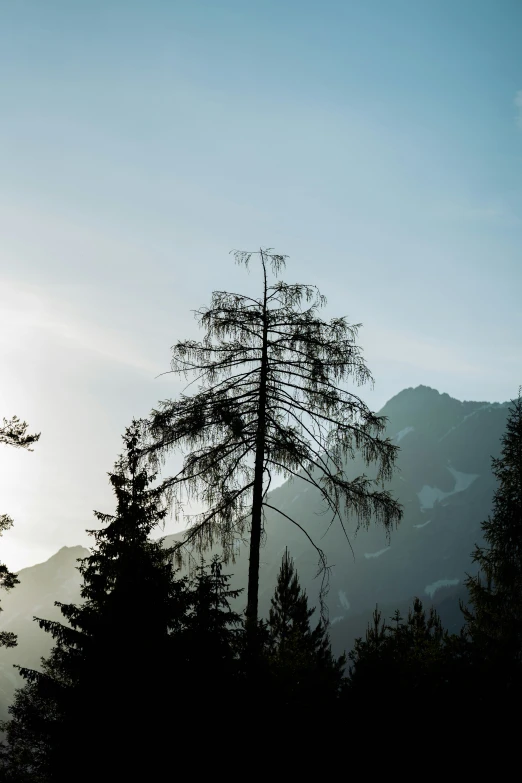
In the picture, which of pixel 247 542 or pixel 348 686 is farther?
pixel 247 542

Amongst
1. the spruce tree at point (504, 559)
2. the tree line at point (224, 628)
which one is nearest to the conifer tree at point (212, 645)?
the tree line at point (224, 628)

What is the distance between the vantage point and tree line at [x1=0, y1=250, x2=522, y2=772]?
6605 mm

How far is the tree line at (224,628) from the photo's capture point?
6.61 metres

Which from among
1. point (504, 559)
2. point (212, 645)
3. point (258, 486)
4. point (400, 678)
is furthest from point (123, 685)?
point (504, 559)

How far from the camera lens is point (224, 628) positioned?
789cm

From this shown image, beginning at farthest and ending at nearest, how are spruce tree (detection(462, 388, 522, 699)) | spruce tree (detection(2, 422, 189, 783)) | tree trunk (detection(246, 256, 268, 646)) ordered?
1. spruce tree (detection(462, 388, 522, 699))
2. tree trunk (detection(246, 256, 268, 646))
3. spruce tree (detection(2, 422, 189, 783))

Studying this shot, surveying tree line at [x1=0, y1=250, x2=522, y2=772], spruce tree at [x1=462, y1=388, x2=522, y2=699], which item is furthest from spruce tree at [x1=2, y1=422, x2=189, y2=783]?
spruce tree at [x1=462, y1=388, x2=522, y2=699]

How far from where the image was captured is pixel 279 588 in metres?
30.3

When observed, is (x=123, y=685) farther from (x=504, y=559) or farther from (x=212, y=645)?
(x=504, y=559)

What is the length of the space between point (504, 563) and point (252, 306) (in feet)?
37.7

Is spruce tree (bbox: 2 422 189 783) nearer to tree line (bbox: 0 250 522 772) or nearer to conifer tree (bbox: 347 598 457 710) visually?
tree line (bbox: 0 250 522 772)

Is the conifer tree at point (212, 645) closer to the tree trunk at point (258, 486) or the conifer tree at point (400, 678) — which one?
the conifer tree at point (400, 678)

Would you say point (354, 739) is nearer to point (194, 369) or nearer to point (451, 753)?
point (451, 753)

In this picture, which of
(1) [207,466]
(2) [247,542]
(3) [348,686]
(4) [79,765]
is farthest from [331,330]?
(4) [79,765]
